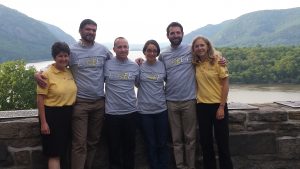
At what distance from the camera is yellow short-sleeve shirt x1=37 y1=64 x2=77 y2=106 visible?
315cm

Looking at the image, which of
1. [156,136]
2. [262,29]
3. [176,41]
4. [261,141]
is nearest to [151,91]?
[156,136]

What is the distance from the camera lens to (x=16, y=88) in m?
21.4

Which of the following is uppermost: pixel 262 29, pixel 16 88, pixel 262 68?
pixel 262 29

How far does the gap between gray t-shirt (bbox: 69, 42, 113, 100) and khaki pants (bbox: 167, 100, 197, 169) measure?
0.72 meters

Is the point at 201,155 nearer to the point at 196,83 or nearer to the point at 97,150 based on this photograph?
the point at 196,83

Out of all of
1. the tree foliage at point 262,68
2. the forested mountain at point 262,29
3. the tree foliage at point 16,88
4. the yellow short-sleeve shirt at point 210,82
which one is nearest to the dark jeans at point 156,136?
the yellow short-sleeve shirt at point 210,82

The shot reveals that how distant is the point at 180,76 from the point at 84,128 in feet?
3.37

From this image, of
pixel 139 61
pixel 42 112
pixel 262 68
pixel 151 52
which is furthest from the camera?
pixel 262 68

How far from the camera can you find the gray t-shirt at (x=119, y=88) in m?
3.41

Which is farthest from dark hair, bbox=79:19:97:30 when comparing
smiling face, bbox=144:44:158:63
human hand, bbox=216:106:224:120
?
human hand, bbox=216:106:224:120

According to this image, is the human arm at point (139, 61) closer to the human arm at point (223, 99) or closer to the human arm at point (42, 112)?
the human arm at point (223, 99)

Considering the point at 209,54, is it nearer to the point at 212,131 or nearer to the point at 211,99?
the point at 211,99

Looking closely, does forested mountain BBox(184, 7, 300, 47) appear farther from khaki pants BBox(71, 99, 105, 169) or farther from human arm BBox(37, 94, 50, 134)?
human arm BBox(37, 94, 50, 134)

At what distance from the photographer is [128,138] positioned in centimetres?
350
